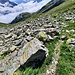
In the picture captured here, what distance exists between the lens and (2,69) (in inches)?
312

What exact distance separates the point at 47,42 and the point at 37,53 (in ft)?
16.5

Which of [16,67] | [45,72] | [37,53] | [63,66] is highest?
[37,53]

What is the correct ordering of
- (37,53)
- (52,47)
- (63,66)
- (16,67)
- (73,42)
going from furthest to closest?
(52,47) → (73,42) → (37,53) → (16,67) → (63,66)

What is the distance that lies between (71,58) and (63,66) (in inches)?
71.8

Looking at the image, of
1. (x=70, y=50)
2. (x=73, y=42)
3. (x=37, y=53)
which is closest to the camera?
(x=37, y=53)

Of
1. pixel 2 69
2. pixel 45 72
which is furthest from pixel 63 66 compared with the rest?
pixel 2 69

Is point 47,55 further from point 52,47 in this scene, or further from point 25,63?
point 25,63

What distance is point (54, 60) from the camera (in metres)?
8.80

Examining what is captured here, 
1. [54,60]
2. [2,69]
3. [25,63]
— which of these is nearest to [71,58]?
[54,60]

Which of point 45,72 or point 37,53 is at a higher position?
point 37,53

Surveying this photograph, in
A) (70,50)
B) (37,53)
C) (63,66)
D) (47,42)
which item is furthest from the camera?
(47,42)

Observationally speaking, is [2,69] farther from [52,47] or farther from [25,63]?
[52,47]

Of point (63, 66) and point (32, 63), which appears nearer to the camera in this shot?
point (63, 66)

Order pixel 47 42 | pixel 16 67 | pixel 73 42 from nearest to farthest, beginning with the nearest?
pixel 16 67
pixel 73 42
pixel 47 42
